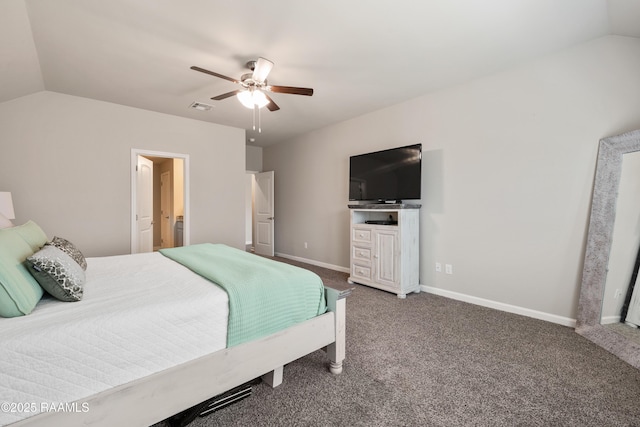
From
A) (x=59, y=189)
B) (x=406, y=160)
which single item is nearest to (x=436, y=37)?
(x=406, y=160)

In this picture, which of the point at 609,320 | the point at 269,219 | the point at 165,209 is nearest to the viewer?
the point at 609,320

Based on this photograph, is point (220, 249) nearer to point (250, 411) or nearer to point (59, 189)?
point (250, 411)

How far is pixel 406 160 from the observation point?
361 centimetres

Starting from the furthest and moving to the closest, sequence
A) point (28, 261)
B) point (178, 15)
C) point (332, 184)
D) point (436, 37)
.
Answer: point (332, 184) < point (436, 37) < point (178, 15) < point (28, 261)

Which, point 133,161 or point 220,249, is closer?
point 220,249

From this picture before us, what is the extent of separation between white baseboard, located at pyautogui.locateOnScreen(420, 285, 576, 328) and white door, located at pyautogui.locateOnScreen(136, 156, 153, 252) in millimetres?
4127

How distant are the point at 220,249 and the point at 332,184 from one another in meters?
2.56

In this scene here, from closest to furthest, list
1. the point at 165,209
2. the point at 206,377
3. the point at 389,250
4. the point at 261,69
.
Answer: the point at 206,377, the point at 261,69, the point at 389,250, the point at 165,209

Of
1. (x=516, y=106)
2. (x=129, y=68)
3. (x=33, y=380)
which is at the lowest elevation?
(x=33, y=380)

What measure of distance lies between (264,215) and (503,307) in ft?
15.5

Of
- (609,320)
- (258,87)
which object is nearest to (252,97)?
(258,87)

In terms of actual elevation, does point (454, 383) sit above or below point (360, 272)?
below

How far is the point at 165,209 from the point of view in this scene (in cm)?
676

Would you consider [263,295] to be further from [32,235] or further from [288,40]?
[288,40]
